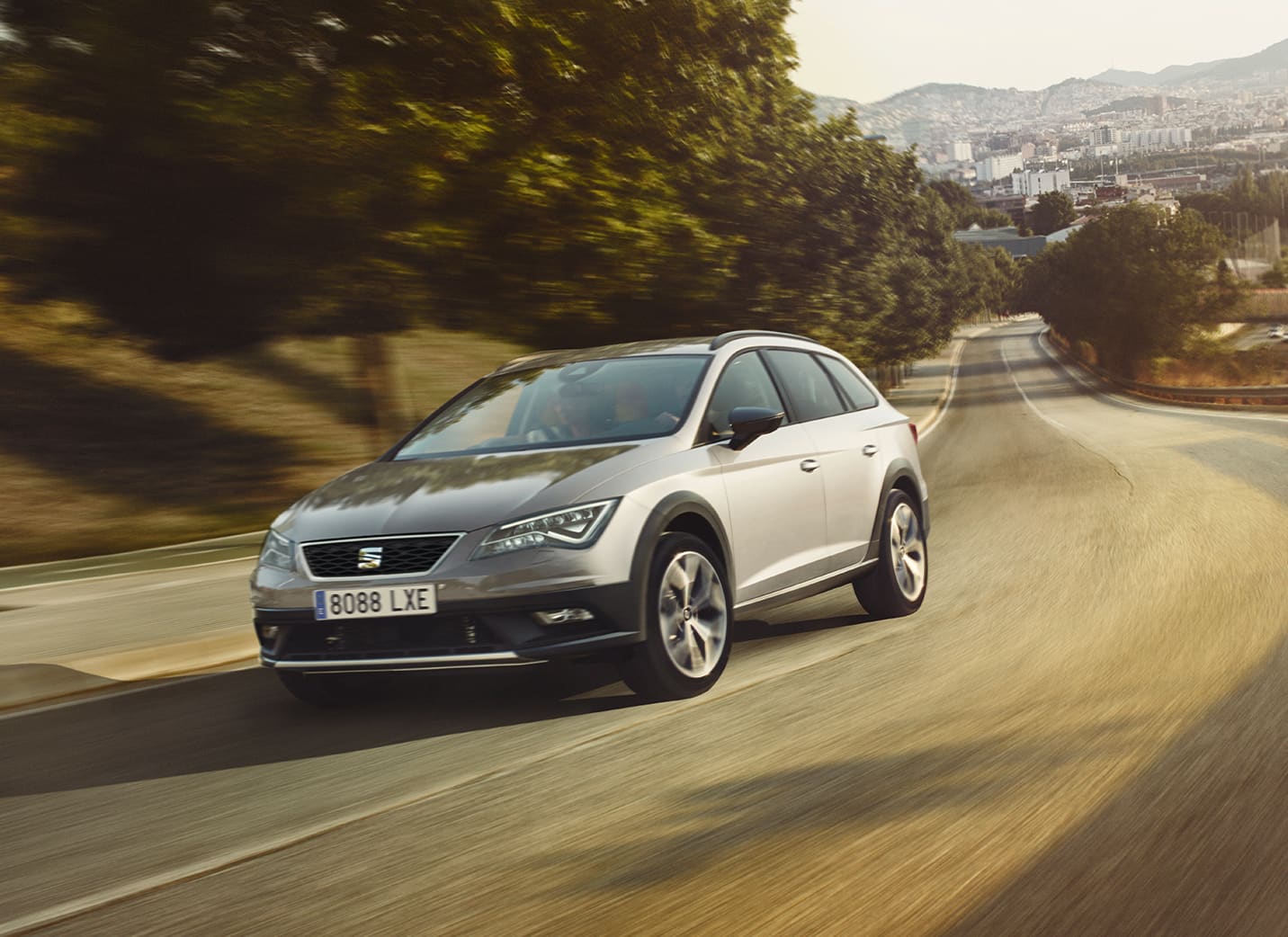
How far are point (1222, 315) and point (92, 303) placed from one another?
83.9 meters

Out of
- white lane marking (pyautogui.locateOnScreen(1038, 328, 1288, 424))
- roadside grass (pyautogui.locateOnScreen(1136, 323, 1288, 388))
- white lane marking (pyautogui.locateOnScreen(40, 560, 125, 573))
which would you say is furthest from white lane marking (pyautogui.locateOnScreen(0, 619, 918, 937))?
roadside grass (pyautogui.locateOnScreen(1136, 323, 1288, 388))

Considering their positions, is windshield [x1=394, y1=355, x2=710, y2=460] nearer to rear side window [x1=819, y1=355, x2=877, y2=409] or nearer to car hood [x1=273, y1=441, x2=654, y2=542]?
car hood [x1=273, y1=441, x2=654, y2=542]

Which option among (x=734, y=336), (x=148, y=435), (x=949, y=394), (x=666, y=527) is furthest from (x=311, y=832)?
(x=949, y=394)

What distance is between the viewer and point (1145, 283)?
86938 millimetres

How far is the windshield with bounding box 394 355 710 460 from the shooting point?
269 inches

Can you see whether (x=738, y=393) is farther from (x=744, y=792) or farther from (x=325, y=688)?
(x=744, y=792)

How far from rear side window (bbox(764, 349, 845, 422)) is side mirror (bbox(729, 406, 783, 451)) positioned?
0.94 metres

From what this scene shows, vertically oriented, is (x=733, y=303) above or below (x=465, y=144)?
below

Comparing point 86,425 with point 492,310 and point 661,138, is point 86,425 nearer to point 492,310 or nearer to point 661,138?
point 492,310

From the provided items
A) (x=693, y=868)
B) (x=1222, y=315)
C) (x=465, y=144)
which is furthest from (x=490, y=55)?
(x=1222, y=315)

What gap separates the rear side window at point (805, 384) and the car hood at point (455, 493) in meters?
1.64

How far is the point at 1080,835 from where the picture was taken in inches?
161

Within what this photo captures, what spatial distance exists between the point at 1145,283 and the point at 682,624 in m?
87.1

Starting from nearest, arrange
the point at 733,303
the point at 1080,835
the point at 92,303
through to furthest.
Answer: the point at 1080,835 → the point at 92,303 → the point at 733,303
